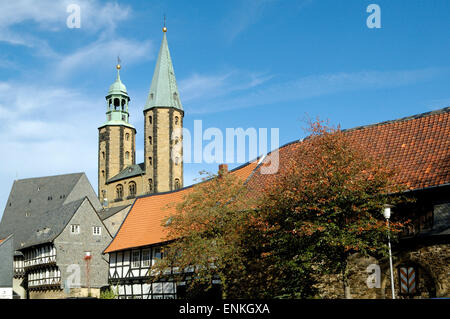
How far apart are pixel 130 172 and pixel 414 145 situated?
7877 cm

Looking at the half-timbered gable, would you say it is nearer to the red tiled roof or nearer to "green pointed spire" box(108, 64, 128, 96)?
the red tiled roof

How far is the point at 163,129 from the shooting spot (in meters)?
94.2

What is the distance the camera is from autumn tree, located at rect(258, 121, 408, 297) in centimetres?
1864

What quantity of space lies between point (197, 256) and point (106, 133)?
81.8 m

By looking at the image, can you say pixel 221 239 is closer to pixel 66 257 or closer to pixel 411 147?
pixel 411 147

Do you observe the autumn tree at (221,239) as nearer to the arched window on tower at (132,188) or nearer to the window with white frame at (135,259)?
the window with white frame at (135,259)

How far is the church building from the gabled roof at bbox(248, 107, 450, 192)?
216 feet

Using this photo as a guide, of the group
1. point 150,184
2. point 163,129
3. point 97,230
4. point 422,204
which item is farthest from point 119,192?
point 422,204

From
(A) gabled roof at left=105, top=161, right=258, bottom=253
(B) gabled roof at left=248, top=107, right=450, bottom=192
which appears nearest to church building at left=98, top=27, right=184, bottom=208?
(A) gabled roof at left=105, top=161, right=258, bottom=253

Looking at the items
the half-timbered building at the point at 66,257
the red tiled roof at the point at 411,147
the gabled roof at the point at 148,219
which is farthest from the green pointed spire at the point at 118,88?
the red tiled roof at the point at 411,147

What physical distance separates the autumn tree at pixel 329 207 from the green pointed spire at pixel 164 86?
7558 cm

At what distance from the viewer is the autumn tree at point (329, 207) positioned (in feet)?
61.2

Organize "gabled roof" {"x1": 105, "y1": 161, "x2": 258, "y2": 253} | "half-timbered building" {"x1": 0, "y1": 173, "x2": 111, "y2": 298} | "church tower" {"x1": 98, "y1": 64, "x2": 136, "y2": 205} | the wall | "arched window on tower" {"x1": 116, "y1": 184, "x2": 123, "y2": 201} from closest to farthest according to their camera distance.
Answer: "gabled roof" {"x1": 105, "y1": 161, "x2": 258, "y2": 253} < "half-timbered building" {"x1": 0, "y1": 173, "x2": 111, "y2": 298} < the wall < "arched window on tower" {"x1": 116, "y1": 184, "x2": 123, "y2": 201} < "church tower" {"x1": 98, "y1": 64, "x2": 136, "y2": 205}
